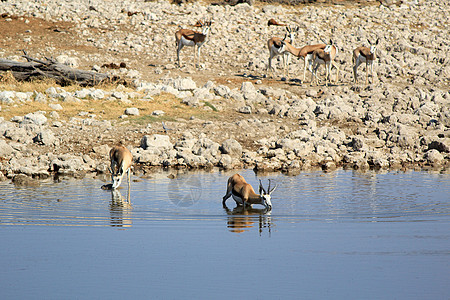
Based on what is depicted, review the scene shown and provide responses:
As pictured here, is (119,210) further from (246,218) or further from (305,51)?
(305,51)

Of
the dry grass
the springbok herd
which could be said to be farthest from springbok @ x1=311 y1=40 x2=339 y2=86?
the dry grass

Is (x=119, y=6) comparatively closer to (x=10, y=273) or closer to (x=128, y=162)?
(x=128, y=162)

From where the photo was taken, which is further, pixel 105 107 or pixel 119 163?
pixel 105 107

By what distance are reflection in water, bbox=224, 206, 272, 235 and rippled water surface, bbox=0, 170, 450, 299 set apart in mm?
36

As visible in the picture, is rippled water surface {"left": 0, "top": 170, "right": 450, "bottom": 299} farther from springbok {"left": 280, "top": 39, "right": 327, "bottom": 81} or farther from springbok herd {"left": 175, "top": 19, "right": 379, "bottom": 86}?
springbok {"left": 280, "top": 39, "right": 327, "bottom": 81}

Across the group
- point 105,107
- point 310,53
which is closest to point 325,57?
point 310,53

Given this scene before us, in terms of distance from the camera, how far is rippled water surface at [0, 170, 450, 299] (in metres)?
7.34

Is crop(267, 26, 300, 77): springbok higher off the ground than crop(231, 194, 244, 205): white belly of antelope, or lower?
higher

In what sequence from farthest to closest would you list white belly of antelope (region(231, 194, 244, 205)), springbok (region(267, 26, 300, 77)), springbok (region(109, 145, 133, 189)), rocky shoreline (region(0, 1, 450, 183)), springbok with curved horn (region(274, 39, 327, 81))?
springbok (region(267, 26, 300, 77))
springbok with curved horn (region(274, 39, 327, 81))
rocky shoreline (region(0, 1, 450, 183))
springbok (region(109, 145, 133, 189))
white belly of antelope (region(231, 194, 244, 205))

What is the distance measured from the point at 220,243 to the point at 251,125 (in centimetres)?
1144

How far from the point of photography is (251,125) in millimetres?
20391

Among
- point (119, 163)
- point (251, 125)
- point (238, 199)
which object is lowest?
point (238, 199)

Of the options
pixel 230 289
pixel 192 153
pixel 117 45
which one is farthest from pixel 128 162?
pixel 117 45

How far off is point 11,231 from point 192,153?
29.0 feet
